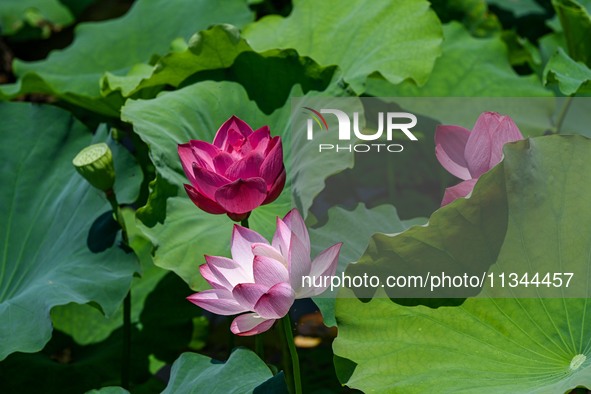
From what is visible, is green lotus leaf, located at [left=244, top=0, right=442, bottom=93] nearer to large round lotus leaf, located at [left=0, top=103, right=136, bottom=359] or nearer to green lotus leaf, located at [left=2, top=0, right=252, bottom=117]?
green lotus leaf, located at [left=2, top=0, right=252, bottom=117]

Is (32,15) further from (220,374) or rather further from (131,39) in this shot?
(220,374)

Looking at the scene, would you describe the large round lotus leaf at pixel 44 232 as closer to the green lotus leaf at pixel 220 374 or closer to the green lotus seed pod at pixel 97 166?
the green lotus seed pod at pixel 97 166

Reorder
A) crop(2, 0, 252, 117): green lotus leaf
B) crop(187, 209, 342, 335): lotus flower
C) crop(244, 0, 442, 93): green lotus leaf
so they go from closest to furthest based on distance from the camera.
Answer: crop(187, 209, 342, 335): lotus flower < crop(244, 0, 442, 93): green lotus leaf < crop(2, 0, 252, 117): green lotus leaf

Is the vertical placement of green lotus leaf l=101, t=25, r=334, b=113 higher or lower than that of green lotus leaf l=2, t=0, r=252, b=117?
higher

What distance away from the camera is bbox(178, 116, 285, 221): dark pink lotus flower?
4.17ft

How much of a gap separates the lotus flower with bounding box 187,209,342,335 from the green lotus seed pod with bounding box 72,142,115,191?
41 centimetres

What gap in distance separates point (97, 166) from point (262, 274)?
21.0 inches

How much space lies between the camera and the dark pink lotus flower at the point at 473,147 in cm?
129

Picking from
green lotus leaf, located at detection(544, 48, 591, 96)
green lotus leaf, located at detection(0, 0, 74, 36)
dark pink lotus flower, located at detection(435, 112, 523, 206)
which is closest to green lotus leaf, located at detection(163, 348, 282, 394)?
dark pink lotus flower, located at detection(435, 112, 523, 206)

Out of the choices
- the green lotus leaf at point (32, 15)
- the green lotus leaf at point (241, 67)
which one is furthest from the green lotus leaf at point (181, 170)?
the green lotus leaf at point (32, 15)

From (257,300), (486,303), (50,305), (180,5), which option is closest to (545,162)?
(486,303)

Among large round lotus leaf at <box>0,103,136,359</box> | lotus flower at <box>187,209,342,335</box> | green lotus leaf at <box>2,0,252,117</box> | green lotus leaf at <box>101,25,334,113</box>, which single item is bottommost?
green lotus leaf at <box>2,0,252,117</box>

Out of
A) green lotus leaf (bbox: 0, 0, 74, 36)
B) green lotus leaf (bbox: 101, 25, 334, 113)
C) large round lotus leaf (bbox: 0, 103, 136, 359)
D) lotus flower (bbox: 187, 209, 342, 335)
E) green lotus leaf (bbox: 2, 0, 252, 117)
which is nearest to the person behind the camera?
lotus flower (bbox: 187, 209, 342, 335)

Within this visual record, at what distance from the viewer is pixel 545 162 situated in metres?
1.30
